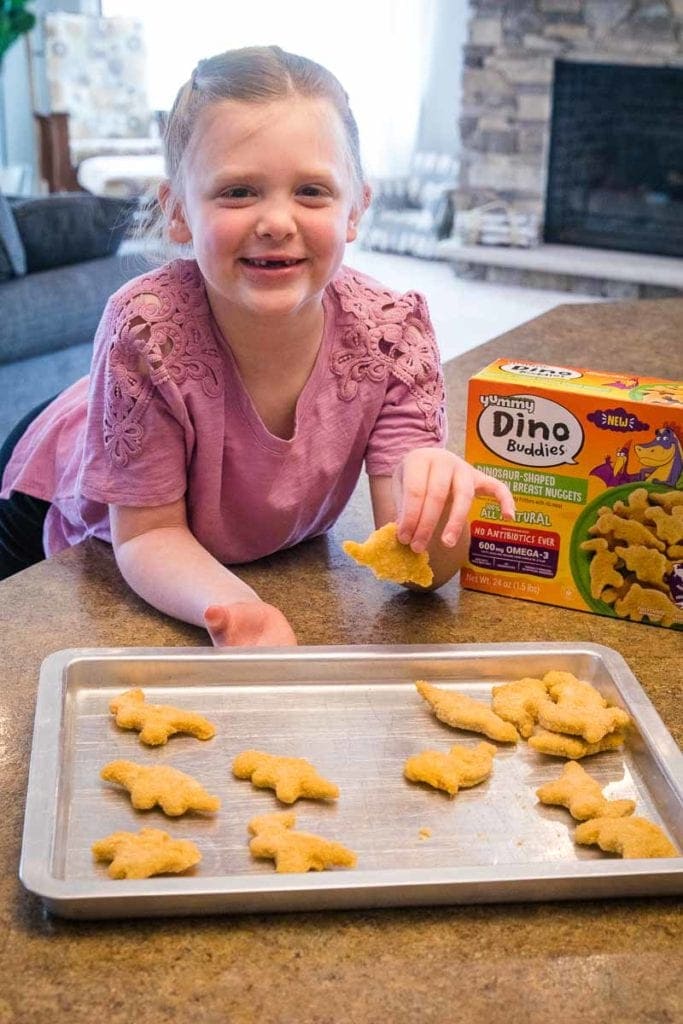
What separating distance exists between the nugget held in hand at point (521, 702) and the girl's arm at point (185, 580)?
0.59ft

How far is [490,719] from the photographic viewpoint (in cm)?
89

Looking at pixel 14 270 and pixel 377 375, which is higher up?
pixel 377 375

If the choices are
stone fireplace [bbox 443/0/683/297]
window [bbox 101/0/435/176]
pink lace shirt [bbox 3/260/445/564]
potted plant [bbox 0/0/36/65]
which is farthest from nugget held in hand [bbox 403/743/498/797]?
window [bbox 101/0/435/176]

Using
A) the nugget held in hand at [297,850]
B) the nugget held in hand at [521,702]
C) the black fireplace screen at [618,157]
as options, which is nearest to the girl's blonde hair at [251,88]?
the nugget held in hand at [521,702]

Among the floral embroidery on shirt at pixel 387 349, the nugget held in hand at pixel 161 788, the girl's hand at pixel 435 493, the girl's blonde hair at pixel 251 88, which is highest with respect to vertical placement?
the girl's blonde hair at pixel 251 88

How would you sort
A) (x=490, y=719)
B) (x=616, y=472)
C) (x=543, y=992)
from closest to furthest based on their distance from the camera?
(x=543, y=992) → (x=490, y=719) → (x=616, y=472)

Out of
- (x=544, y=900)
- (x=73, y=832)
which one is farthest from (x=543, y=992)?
(x=73, y=832)

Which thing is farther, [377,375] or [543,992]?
[377,375]

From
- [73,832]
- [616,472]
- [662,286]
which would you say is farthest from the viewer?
[662,286]

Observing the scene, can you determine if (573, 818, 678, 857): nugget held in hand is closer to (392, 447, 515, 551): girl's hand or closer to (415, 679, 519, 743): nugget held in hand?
(415, 679, 519, 743): nugget held in hand

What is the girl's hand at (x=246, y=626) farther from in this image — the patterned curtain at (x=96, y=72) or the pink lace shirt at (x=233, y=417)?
the patterned curtain at (x=96, y=72)

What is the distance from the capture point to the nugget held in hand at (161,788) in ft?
2.54

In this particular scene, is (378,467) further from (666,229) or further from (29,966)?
(666,229)

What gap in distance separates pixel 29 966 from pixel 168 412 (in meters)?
0.59
